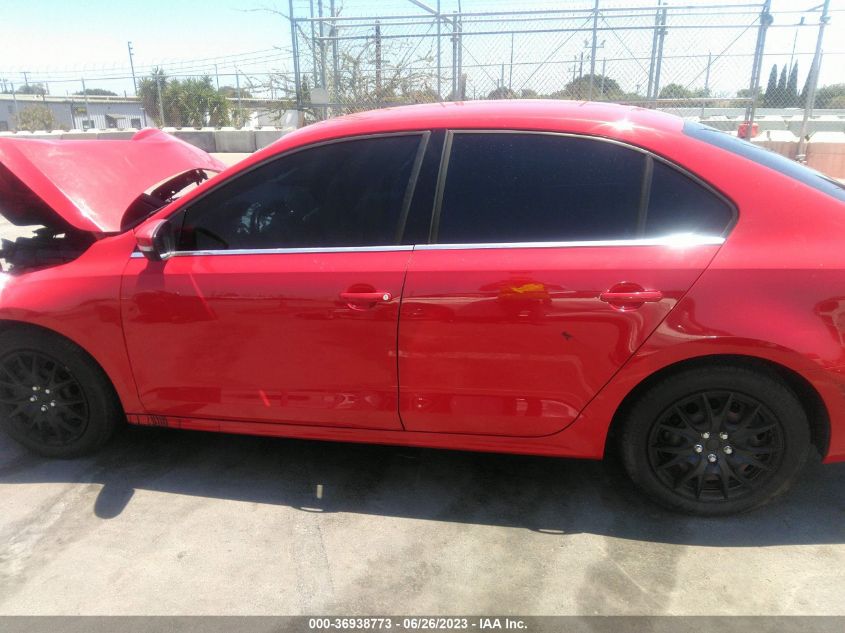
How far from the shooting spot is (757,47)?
7898 millimetres

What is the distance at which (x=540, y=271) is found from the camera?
2.46 m

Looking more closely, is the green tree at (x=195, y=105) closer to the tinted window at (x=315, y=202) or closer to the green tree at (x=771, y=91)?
the green tree at (x=771, y=91)

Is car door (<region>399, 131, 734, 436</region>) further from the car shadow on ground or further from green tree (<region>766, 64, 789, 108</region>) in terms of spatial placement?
green tree (<region>766, 64, 789, 108</region>)

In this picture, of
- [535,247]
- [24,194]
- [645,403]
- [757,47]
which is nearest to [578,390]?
[645,403]

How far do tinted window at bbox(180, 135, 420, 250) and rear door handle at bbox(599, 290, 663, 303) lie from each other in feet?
3.02

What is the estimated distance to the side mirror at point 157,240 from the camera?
8.98 feet

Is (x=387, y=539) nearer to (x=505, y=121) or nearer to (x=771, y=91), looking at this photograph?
(x=505, y=121)

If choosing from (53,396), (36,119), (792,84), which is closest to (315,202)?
(53,396)

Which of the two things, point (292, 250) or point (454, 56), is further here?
point (454, 56)

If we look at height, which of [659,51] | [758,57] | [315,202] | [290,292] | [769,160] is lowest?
[290,292]

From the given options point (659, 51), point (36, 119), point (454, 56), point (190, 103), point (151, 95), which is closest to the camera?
point (659, 51)

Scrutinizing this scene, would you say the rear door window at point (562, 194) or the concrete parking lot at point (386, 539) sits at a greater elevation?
the rear door window at point (562, 194)

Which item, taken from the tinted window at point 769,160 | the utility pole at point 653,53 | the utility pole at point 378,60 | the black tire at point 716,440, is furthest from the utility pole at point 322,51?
the black tire at point 716,440

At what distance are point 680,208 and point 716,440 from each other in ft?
3.24
